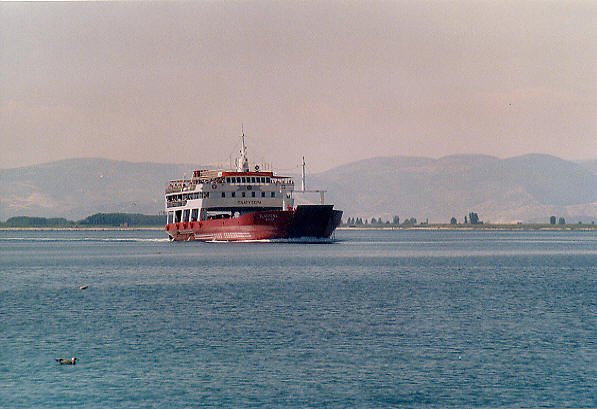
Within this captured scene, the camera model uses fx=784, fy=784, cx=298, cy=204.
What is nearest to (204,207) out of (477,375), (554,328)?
(554,328)

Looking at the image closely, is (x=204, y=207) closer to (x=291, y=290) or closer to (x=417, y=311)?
(x=291, y=290)

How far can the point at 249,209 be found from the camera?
12681 centimetres

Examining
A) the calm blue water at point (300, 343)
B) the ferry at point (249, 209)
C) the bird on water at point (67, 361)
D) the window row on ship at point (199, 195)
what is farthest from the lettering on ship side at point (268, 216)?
the bird on water at point (67, 361)

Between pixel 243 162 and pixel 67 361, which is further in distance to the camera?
pixel 243 162

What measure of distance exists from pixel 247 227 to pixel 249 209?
7.10 metres

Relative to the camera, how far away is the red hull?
4572 inches

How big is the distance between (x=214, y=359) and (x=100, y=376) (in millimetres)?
4631

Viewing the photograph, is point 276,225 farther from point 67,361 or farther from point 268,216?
point 67,361

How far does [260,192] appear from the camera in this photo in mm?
125062

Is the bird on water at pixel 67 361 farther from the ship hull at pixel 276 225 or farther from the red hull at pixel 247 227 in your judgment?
the red hull at pixel 247 227

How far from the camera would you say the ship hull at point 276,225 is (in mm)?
116125

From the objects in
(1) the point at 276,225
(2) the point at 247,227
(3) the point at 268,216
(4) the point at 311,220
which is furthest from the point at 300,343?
(2) the point at 247,227

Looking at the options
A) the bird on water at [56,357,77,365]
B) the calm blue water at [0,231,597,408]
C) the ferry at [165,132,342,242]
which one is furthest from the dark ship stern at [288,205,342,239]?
the bird on water at [56,357,77,365]

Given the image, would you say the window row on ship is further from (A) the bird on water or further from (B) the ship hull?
(A) the bird on water
